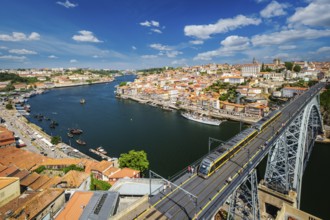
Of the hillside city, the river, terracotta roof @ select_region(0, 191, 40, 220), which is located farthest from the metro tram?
terracotta roof @ select_region(0, 191, 40, 220)

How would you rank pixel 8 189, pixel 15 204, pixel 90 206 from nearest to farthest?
pixel 90 206 → pixel 15 204 → pixel 8 189

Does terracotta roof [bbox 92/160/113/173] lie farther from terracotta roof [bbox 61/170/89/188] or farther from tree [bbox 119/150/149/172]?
terracotta roof [bbox 61/170/89/188]

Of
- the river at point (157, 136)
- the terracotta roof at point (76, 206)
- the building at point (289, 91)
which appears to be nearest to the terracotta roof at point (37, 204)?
the terracotta roof at point (76, 206)

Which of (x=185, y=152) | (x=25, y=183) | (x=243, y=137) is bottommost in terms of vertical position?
(x=185, y=152)

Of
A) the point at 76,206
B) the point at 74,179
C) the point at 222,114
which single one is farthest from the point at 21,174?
the point at 222,114

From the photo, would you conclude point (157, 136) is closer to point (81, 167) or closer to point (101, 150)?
point (101, 150)

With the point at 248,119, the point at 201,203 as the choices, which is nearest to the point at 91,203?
the point at 201,203

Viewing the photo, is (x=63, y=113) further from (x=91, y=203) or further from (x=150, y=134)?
(x=91, y=203)

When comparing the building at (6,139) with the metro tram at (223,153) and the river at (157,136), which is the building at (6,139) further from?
the metro tram at (223,153)
